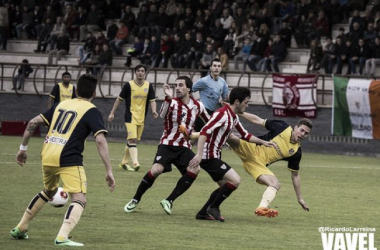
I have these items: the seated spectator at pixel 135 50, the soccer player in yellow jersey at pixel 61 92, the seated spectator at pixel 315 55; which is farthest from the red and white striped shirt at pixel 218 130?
the seated spectator at pixel 135 50

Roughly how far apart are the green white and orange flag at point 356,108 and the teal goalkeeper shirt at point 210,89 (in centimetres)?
1025

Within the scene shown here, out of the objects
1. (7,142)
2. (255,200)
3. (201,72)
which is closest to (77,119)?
(255,200)

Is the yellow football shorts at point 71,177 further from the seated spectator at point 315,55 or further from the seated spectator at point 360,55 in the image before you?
the seated spectator at point 315,55

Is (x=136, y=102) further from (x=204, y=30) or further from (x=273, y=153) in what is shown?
(x=204, y=30)

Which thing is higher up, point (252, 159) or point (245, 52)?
point (252, 159)

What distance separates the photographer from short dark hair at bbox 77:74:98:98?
983cm

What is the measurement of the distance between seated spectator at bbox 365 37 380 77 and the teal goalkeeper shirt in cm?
1280

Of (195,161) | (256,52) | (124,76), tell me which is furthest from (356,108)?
(195,161)

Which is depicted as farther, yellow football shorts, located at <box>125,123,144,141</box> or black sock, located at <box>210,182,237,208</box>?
yellow football shorts, located at <box>125,123,144,141</box>

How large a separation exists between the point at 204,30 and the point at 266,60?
143 inches

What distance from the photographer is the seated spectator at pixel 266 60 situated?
32125 millimetres

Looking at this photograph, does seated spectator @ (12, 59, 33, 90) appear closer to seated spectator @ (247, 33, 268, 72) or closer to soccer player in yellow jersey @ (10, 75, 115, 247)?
seated spectator @ (247, 33, 268, 72)

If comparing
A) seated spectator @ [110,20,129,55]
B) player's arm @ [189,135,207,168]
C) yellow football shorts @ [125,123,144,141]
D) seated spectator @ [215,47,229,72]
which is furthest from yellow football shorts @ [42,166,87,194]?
seated spectator @ [110,20,129,55]

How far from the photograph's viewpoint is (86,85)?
985 cm
